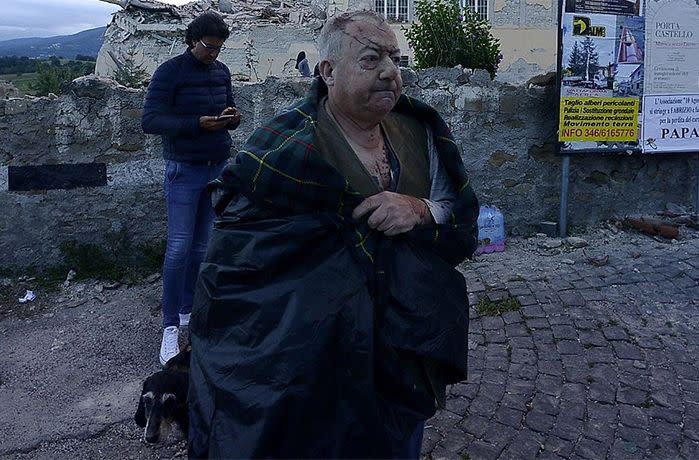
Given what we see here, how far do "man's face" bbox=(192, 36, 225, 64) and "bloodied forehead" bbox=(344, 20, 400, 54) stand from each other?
7.02 feet

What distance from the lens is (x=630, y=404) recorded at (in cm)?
336

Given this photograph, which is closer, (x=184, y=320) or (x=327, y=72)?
(x=327, y=72)

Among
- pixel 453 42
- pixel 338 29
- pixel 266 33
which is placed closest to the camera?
pixel 338 29

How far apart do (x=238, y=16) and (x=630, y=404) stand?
18045 mm

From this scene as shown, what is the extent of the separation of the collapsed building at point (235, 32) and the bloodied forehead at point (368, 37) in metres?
14.7

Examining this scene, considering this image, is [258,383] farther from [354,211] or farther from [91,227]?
[91,227]

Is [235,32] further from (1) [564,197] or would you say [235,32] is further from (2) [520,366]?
(2) [520,366]

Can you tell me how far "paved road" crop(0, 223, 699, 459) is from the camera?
314 cm

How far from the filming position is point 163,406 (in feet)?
9.96

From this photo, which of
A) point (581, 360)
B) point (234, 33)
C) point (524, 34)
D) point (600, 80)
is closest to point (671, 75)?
point (600, 80)

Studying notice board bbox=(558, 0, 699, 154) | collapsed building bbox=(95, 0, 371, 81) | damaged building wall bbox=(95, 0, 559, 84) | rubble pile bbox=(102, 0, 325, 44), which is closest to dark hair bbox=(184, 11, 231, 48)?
notice board bbox=(558, 0, 699, 154)

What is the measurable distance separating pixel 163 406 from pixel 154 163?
8.45 feet

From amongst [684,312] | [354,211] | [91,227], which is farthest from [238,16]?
[354,211]

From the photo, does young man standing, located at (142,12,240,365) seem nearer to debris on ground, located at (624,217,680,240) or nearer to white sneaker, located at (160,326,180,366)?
white sneaker, located at (160,326,180,366)
